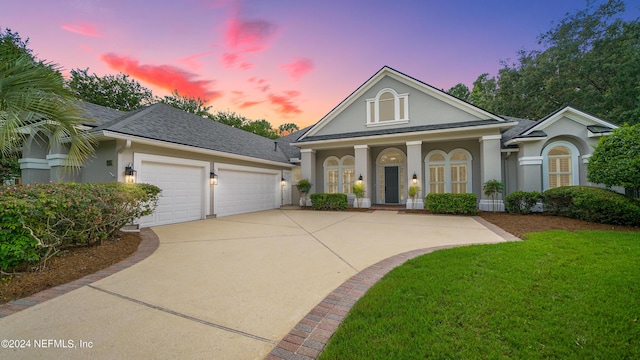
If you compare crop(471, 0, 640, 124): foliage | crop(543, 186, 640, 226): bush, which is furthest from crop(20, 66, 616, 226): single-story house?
crop(471, 0, 640, 124): foliage

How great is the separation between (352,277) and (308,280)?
2.09 feet

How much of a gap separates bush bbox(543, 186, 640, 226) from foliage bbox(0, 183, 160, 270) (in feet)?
40.7

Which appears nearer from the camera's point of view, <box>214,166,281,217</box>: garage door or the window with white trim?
<box>214,166,281,217</box>: garage door

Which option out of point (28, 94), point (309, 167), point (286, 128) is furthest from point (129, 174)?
point (286, 128)

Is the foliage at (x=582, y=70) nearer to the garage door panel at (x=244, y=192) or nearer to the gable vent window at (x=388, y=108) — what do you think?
the gable vent window at (x=388, y=108)

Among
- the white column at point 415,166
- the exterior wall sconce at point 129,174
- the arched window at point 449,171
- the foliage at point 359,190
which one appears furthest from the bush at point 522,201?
the exterior wall sconce at point 129,174

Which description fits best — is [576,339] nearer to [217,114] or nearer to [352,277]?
[352,277]

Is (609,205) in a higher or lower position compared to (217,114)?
lower

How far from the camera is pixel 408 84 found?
1221 centimetres

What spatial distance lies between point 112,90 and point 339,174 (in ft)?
71.8

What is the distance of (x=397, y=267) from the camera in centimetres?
375

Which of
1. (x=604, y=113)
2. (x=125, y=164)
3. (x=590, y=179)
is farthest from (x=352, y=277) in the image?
(x=604, y=113)

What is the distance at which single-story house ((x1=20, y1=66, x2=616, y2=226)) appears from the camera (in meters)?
7.86

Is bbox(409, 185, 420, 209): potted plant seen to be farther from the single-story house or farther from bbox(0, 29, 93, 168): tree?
bbox(0, 29, 93, 168): tree
